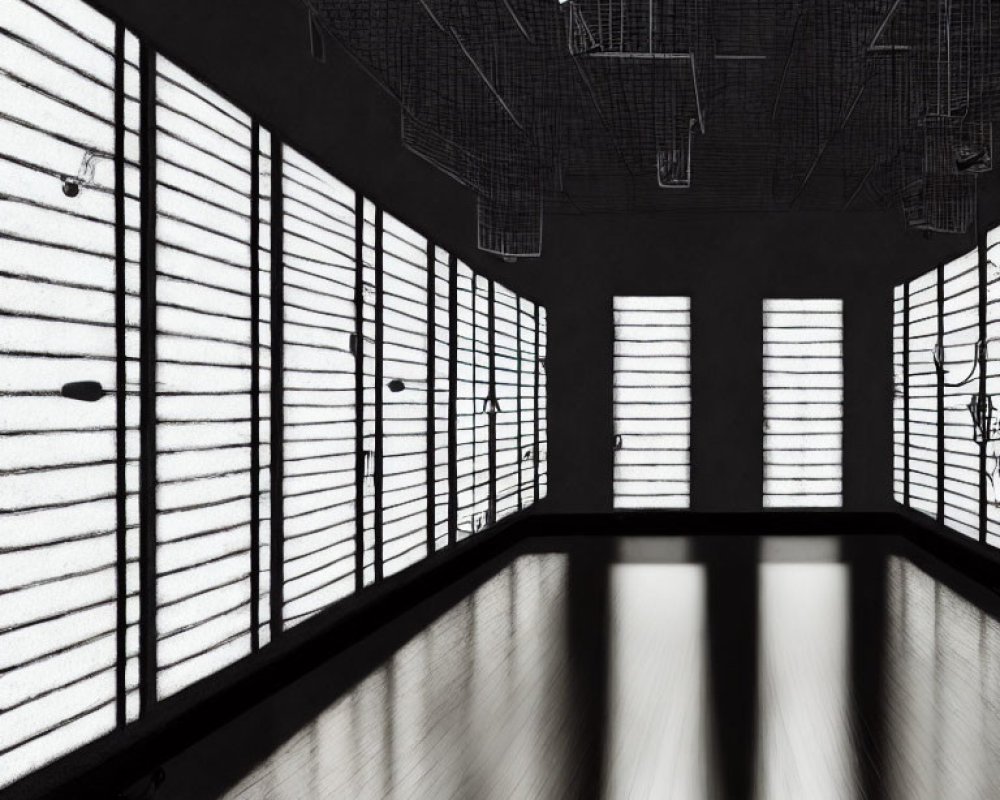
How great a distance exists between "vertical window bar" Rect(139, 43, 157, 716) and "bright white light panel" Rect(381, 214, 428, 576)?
2.25 meters

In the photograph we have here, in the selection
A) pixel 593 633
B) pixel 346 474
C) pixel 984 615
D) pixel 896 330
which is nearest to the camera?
pixel 346 474

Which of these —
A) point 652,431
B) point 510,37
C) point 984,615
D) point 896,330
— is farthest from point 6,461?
point 896,330

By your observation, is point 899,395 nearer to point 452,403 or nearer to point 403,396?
point 452,403

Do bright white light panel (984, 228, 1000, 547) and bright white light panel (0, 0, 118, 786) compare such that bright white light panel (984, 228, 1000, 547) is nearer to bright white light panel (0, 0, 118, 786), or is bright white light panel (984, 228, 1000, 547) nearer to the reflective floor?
the reflective floor

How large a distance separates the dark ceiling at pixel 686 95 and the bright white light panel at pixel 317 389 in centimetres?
68

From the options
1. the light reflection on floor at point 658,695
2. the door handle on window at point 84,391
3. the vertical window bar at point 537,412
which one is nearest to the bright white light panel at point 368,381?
the light reflection on floor at point 658,695

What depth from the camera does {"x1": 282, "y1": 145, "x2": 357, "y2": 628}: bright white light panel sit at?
4.01 m

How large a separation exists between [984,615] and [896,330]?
4.35 meters

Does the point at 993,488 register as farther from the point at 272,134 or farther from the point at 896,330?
the point at 272,134

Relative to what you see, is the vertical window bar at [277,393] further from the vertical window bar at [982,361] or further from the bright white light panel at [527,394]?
the bright white light panel at [527,394]

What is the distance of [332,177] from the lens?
4.44 m

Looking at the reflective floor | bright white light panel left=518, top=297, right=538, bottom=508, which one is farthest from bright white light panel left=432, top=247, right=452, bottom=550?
bright white light panel left=518, top=297, right=538, bottom=508

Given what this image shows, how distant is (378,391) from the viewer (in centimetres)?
507

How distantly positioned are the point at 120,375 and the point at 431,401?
134 inches
